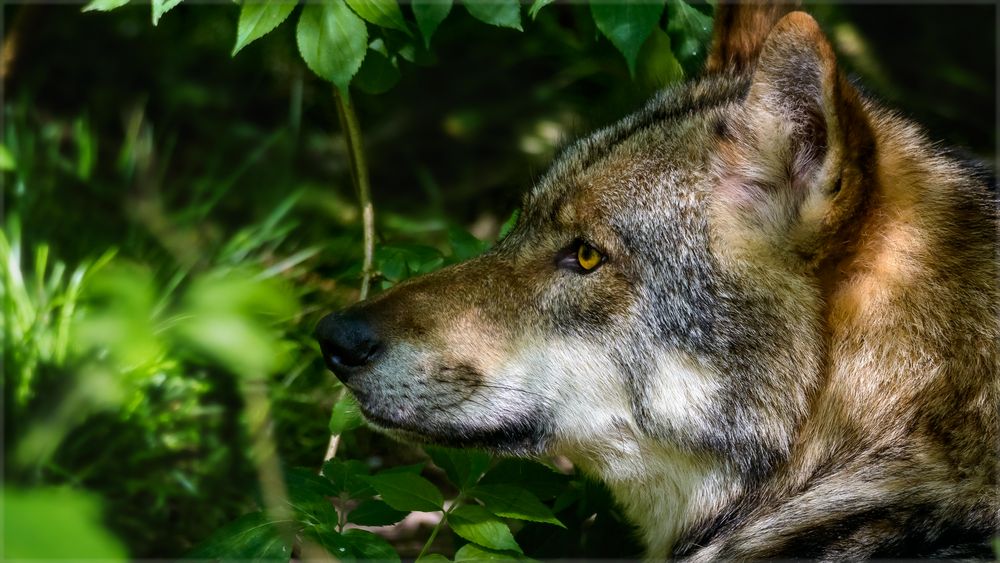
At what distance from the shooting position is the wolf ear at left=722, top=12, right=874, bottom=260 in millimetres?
2949

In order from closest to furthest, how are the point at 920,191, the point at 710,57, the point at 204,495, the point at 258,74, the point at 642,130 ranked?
the point at 920,191 < the point at 642,130 < the point at 710,57 < the point at 204,495 < the point at 258,74

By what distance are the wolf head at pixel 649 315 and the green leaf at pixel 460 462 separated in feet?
0.38

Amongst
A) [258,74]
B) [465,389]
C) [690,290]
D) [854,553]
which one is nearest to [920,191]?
[690,290]

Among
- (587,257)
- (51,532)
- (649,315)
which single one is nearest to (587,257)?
(587,257)

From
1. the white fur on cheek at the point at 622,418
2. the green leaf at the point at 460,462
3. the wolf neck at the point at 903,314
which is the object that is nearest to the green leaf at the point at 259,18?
the white fur on cheek at the point at 622,418

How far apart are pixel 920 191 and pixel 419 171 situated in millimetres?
5695

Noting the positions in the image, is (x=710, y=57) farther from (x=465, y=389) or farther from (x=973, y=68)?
(x=973, y=68)

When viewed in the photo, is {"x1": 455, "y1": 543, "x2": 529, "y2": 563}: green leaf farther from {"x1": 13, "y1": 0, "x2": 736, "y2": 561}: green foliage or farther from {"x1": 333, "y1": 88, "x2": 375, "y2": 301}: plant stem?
{"x1": 333, "y1": 88, "x2": 375, "y2": 301}: plant stem

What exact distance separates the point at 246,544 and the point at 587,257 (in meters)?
1.51

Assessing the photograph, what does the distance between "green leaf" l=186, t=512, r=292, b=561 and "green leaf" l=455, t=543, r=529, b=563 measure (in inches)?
22.4

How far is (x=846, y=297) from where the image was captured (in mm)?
3227

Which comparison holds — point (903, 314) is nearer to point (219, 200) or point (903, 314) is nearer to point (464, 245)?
point (464, 245)

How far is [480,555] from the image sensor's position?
3.30 meters

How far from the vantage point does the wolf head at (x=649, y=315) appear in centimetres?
325
